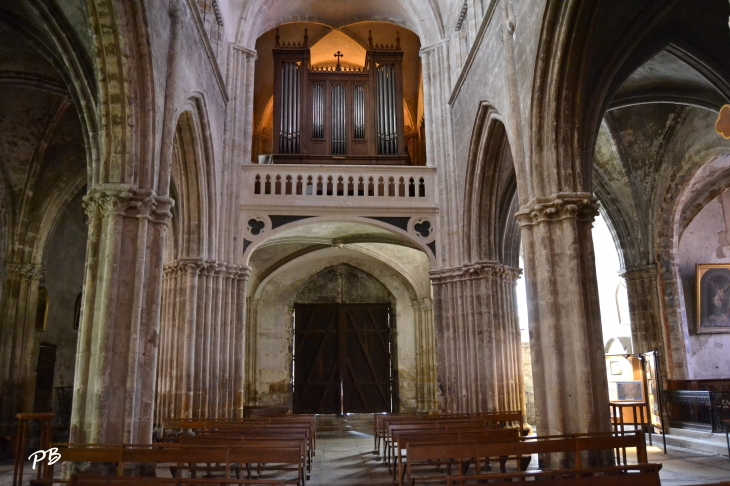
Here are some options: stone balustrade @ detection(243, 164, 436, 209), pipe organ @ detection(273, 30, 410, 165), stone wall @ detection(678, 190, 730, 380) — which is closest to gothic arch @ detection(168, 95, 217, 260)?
stone balustrade @ detection(243, 164, 436, 209)

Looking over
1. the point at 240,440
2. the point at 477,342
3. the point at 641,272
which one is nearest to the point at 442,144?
the point at 477,342

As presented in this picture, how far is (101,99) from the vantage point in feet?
27.0

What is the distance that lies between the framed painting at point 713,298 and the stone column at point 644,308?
1698 millimetres

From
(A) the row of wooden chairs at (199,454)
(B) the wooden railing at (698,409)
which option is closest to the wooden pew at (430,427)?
(A) the row of wooden chairs at (199,454)

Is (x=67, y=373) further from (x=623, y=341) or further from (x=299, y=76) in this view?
(x=623, y=341)

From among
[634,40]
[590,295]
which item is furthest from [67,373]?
[634,40]

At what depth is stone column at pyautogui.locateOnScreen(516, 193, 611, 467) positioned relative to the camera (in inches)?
314

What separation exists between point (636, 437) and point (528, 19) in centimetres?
623

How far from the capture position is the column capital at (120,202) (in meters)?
8.10

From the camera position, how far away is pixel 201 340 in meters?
12.9

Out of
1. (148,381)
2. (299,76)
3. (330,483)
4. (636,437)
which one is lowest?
(330,483)

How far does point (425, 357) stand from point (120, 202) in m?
13.4

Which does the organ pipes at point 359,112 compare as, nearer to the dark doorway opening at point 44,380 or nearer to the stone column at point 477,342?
the stone column at point 477,342

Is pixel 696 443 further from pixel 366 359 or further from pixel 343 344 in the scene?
pixel 343 344
